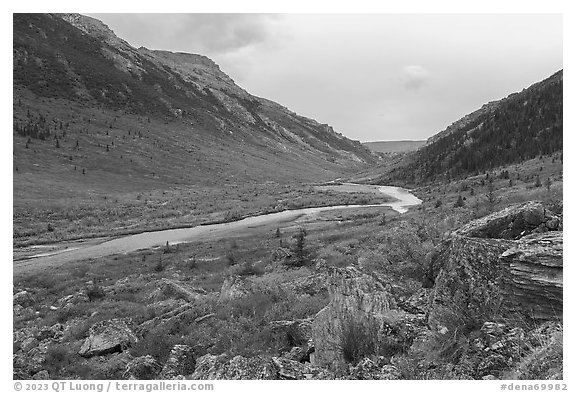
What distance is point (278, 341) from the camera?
9.98 meters

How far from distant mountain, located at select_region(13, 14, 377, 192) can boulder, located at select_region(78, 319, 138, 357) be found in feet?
257

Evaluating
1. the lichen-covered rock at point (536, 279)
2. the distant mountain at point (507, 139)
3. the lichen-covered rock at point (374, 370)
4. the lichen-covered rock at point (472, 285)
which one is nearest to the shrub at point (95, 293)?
the lichen-covered rock at point (374, 370)

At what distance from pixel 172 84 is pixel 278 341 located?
18252 cm

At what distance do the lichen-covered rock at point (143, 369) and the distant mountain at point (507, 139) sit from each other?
2224 inches

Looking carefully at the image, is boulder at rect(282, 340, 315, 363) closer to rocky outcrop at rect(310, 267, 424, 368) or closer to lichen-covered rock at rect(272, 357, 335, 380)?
rocky outcrop at rect(310, 267, 424, 368)

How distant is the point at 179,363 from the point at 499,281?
23.9 feet

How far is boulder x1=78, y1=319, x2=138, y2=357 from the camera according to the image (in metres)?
12.4

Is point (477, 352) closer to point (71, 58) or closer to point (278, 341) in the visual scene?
point (278, 341)

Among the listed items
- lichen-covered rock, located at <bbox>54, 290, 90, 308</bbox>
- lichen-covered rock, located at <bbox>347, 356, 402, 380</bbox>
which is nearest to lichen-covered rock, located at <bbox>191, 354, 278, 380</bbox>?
lichen-covered rock, located at <bbox>347, 356, 402, 380</bbox>

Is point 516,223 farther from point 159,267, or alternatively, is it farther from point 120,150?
point 120,150

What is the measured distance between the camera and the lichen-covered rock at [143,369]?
9.75m

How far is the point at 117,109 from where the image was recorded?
13400 cm

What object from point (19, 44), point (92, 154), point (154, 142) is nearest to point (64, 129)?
point (92, 154)
